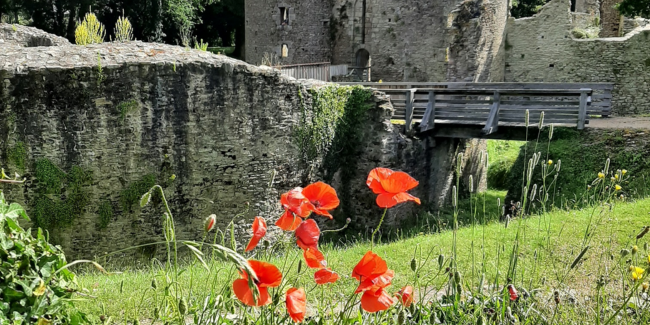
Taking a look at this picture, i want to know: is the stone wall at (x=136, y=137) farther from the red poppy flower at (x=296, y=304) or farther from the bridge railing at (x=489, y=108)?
the red poppy flower at (x=296, y=304)

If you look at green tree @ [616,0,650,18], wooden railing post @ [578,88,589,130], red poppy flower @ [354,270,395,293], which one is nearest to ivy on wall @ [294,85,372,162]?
wooden railing post @ [578,88,589,130]

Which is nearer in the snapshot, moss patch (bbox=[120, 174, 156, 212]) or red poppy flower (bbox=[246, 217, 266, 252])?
red poppy flower (bbox=[246, 217, 266, 252])

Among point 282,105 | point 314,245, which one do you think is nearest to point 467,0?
point 282,105

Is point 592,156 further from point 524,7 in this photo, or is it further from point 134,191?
point 524,7

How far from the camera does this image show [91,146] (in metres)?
7.89

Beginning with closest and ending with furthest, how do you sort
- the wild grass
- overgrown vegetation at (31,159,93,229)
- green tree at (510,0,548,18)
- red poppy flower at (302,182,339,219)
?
red poppy flower at (302,182,339,219)
the wild grass
overgrown vegetation at (31,159,93,229)
green tree at (510,0,548,18)

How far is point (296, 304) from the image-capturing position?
190 centimetres

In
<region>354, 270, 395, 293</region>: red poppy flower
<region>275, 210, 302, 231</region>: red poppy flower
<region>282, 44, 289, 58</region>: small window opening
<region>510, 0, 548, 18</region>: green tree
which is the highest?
<region>510, 0, 548, 18</region>: green tree

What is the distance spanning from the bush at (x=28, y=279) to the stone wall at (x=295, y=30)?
19650mm

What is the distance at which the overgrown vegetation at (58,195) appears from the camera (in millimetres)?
7742

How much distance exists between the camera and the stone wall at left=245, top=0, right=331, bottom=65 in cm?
2144

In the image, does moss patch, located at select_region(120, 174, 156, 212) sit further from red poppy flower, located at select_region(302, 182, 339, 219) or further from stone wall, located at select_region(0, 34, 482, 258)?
red poppy flower, located at select_region(302, 182, 339, 219)

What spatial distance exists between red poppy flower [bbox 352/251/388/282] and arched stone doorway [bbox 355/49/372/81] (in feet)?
62.3

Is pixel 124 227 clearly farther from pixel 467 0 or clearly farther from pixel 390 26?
pixel 390 26
